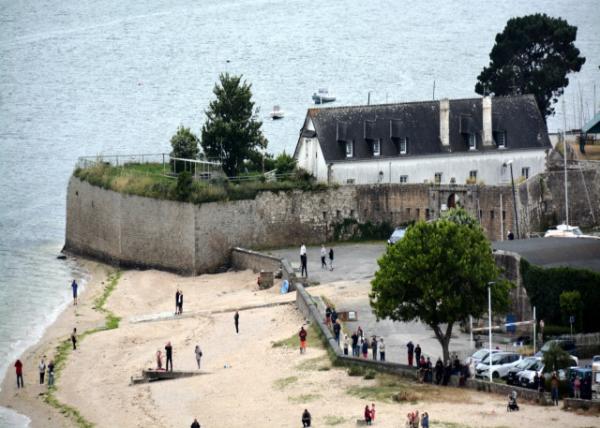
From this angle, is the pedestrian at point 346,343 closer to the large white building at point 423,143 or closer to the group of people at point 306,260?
the group of people at point 306,260

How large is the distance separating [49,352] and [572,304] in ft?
71.3

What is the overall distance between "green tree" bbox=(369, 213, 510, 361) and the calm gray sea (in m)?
38.6

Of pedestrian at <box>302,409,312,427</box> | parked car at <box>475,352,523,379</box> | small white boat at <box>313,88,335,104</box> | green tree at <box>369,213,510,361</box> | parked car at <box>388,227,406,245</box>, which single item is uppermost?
small white boat at <box>313,88,335,104</box>

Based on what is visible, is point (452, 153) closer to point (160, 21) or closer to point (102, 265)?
point (102, 265)

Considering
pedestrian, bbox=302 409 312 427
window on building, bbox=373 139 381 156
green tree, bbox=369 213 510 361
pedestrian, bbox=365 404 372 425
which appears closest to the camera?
pedestrian, bbox=365 404 372 425

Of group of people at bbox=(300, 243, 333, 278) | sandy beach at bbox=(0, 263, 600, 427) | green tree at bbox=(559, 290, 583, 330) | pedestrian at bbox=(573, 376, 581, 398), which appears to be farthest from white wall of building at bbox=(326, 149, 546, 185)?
pedestrian at bbox=(573, 376, 581, 398)

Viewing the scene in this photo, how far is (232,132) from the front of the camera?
86.9 metres

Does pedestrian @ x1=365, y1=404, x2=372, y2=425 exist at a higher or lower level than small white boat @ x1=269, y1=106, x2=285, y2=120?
lower

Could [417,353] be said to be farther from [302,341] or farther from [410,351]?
[302,341]

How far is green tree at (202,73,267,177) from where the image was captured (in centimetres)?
8700

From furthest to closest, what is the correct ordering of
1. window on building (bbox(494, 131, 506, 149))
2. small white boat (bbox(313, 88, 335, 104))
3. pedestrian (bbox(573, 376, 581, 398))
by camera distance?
small white boat (bbox(313, 88, 335, 104))
window on building (bbox(494, 131, 506, 149))
pedestrian (bbox(573, 376, 581, 398))

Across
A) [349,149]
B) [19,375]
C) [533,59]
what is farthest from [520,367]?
[533,59]

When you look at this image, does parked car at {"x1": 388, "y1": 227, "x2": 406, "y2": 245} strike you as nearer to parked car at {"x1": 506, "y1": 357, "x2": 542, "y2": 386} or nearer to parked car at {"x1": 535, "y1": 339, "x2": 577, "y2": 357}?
parked car at {"x1": 535, "y1": 339, "x2": 577, "y2": 357}

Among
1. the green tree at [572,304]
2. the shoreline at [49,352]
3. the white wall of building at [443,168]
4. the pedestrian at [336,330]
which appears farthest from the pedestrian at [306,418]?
the white wall of building at [443,168]
